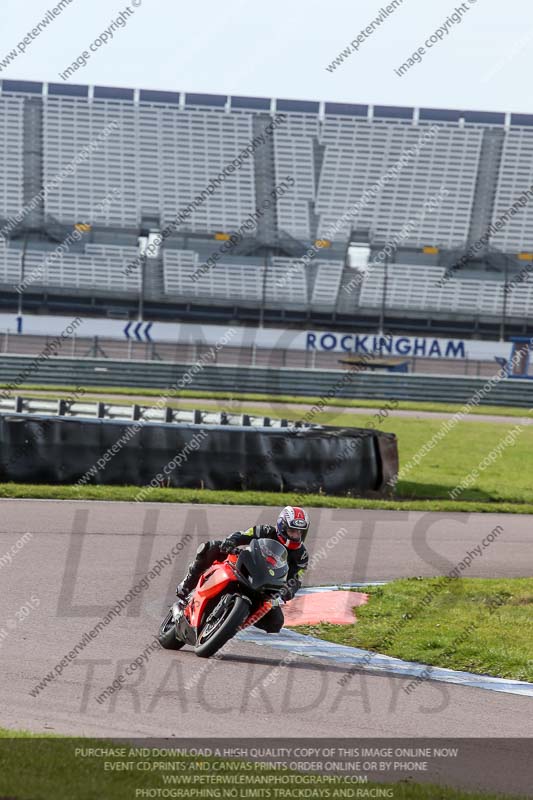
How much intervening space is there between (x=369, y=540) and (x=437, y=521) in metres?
2.57

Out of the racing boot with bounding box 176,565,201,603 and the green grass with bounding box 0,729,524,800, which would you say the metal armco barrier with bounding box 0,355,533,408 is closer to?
the racing boot with bounding box 176,565,201,603

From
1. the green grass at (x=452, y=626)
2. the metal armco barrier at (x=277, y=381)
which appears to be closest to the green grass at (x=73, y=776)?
the green grass at (x=452, y=626)

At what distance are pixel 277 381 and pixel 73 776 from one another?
109 feet

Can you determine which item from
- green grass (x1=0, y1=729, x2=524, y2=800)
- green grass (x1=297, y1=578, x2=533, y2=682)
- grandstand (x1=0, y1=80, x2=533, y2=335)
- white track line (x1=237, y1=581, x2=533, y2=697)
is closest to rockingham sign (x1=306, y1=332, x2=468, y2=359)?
grandstand (x1=0, y1=80, x2=533, y2=335)

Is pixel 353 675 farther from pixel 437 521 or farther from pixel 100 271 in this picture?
pixel 100 271

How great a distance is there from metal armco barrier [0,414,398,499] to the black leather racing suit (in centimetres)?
829

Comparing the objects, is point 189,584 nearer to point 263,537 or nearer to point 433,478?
point 263,537

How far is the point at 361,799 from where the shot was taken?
5293mm

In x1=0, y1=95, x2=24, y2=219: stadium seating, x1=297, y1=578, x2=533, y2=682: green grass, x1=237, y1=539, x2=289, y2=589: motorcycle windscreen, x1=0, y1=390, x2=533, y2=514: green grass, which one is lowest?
x1=0, y1=390, x2=533, y2=514: green grass

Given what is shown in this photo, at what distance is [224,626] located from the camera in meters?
8.25

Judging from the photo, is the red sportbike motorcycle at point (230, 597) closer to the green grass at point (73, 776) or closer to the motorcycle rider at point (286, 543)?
the motorcycle rider at point (286, 543)

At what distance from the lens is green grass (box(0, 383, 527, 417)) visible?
35875mm

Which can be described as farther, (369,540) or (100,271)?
(100,271)

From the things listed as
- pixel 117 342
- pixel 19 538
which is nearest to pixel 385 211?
pixel 117 342
